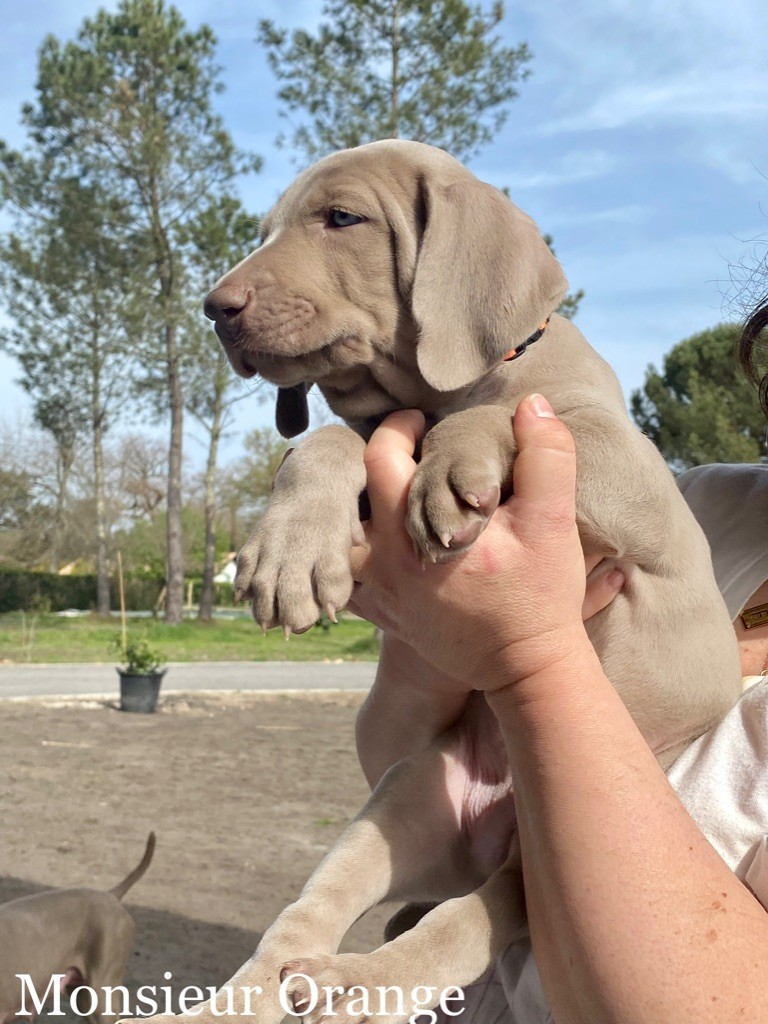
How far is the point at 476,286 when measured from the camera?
2152mm

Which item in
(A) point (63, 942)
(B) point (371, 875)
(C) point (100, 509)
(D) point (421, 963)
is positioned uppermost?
(C) point (100, 509)

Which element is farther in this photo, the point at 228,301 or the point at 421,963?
the point at 228,301

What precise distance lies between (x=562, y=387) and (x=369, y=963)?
48.0 inches

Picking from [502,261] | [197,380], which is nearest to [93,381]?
[197,380]

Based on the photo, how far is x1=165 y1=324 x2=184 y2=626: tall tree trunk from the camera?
27688 mm

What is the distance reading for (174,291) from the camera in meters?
26.5

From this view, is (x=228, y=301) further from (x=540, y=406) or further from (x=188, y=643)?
(x=188, y=643)

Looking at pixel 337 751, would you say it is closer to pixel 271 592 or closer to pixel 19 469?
pixel 271 592

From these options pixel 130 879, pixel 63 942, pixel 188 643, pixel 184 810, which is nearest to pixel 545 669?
pixel 63 942

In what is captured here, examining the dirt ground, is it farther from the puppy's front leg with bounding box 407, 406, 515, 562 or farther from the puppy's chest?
the puppy's front leg with bounding box 407, 406, 515, 562

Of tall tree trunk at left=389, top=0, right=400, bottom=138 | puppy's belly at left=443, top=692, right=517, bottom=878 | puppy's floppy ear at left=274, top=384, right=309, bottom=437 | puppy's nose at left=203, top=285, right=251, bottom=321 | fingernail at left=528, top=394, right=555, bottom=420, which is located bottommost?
puppy's belly at left=443, top=692, right=517, bottom=878

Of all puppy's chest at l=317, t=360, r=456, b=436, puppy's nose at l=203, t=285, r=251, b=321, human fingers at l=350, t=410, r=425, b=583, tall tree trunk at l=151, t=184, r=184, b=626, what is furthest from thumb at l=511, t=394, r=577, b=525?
tall tree trunk at l=151, t=184, r=184, b=626

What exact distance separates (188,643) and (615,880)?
22536 millimetres

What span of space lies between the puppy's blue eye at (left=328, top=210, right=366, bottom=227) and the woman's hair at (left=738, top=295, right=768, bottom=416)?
1.18 m
